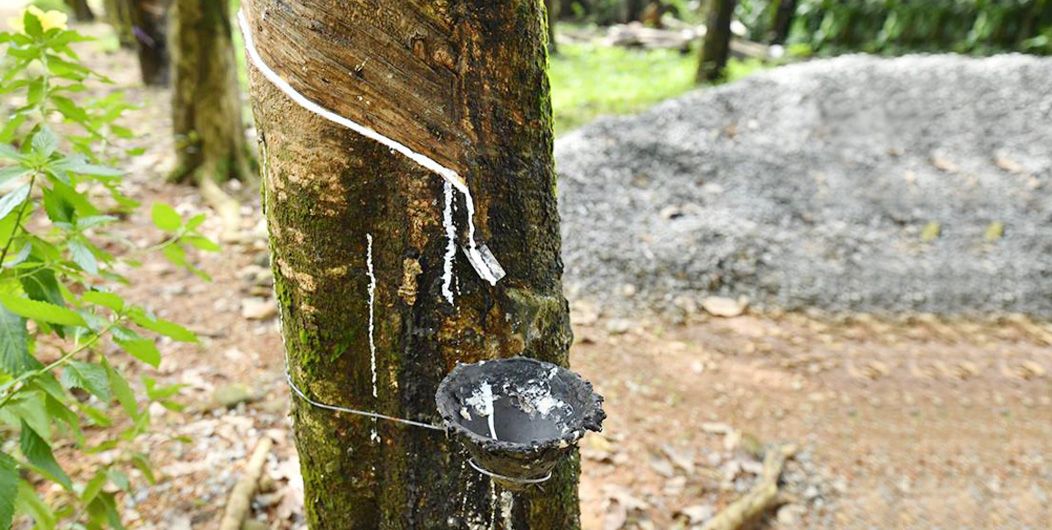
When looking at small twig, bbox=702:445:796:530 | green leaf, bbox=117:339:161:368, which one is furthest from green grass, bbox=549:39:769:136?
green leaf, bbox=117:339:161:368

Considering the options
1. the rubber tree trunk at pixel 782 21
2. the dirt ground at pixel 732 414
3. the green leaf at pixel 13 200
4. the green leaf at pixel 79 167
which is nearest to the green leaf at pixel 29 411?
the green leaf at pixel 13 200

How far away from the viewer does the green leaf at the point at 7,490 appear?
1.25 m

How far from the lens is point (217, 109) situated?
520cm

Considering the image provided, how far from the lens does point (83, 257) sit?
5.16 feet

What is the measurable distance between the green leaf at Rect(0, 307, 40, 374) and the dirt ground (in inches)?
52.2

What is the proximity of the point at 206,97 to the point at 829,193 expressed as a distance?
5128 mm

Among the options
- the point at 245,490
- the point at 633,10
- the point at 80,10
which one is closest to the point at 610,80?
the point at 633,10

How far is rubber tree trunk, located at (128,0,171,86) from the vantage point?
731 cm

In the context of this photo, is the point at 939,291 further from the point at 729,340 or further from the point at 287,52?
the point at 287,52

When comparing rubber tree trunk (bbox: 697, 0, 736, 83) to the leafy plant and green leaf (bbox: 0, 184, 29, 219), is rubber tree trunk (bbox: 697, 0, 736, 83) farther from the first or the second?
green leaf (bbox: 0, 184, 29, 219)

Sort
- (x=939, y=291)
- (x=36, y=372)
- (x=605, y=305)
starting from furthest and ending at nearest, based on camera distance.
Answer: (x=939, y=291) < (x=605, y=305) < (x=36, y=372)

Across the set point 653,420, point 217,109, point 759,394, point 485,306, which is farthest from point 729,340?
point 217,109

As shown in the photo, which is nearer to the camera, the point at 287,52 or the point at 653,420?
the point at 287,52

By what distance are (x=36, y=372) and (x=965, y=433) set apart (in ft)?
13.4
